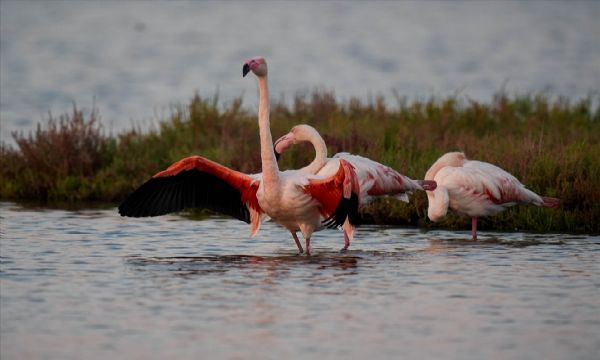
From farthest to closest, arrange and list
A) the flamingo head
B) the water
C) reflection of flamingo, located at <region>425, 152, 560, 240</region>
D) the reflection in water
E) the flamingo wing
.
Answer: the water
reflection of flamingo, located at <region>425, 152, 560, 240</region>
the flamingo wing
the flamingo head
the reflection in water

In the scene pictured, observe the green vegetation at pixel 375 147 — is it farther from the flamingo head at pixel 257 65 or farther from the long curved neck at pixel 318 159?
the flamingo head at pixel 257 65

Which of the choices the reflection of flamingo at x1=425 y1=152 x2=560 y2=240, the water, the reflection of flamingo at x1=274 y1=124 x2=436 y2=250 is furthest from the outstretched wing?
the water

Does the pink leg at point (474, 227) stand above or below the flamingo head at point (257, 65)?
below

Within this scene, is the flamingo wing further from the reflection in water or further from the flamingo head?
the flamingo head

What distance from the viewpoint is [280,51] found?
31.6 meters

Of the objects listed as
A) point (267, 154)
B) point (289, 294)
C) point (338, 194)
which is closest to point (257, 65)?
point (267, 154)

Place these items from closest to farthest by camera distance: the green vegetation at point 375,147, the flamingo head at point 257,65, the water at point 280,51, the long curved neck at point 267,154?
1. the long curved neck at point 267,154
2. the flamingo head at point 257,65
3. the green vegetation at point 375,147
4. the water at point 280,51

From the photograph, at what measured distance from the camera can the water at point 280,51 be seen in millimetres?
24828

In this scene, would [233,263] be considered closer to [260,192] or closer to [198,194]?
[260,192]

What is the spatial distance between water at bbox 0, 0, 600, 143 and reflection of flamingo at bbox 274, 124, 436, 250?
8.96 m

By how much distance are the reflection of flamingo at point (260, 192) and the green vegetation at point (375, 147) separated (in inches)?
83.4

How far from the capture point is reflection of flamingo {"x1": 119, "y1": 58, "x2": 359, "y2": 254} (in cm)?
1005

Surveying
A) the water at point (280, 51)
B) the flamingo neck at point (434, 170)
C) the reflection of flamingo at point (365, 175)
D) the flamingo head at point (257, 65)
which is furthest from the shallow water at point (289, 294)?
the water at point (280, 51)

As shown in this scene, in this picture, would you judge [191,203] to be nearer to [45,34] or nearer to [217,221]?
[217,221]
